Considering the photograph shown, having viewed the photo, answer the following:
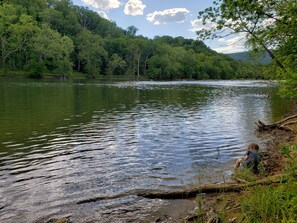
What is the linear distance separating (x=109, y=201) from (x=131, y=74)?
142970 millimetres

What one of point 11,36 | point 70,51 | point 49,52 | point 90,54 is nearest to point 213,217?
point 49,52

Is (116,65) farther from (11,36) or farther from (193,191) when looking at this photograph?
(193,191)

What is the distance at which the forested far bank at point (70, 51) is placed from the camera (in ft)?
358

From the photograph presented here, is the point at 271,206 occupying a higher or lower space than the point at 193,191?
higher

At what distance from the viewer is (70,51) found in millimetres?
119625

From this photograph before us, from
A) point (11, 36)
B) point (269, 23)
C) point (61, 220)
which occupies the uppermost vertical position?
point (11, 36)

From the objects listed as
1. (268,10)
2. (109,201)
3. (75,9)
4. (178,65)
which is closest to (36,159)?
(109,201)

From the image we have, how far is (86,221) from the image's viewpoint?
8.40 meters

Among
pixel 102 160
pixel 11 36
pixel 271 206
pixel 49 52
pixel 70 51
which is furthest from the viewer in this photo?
pixel 70 51

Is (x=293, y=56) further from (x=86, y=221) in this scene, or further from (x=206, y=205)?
(x=86, y=221)

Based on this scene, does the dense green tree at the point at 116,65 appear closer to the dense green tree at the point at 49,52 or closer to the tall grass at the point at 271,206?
the dense green tree at the point at 49,52

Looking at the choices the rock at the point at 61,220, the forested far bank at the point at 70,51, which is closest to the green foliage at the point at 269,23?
the rock at the point at 61,220

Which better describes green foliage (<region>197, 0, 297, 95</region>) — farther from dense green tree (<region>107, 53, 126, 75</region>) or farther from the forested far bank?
dense green tree (<region>107, 53, 126, 75</region>)

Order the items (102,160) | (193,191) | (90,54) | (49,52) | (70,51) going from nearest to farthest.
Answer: (193,191), (102,160), (49,52), (70,51), (90,54)
